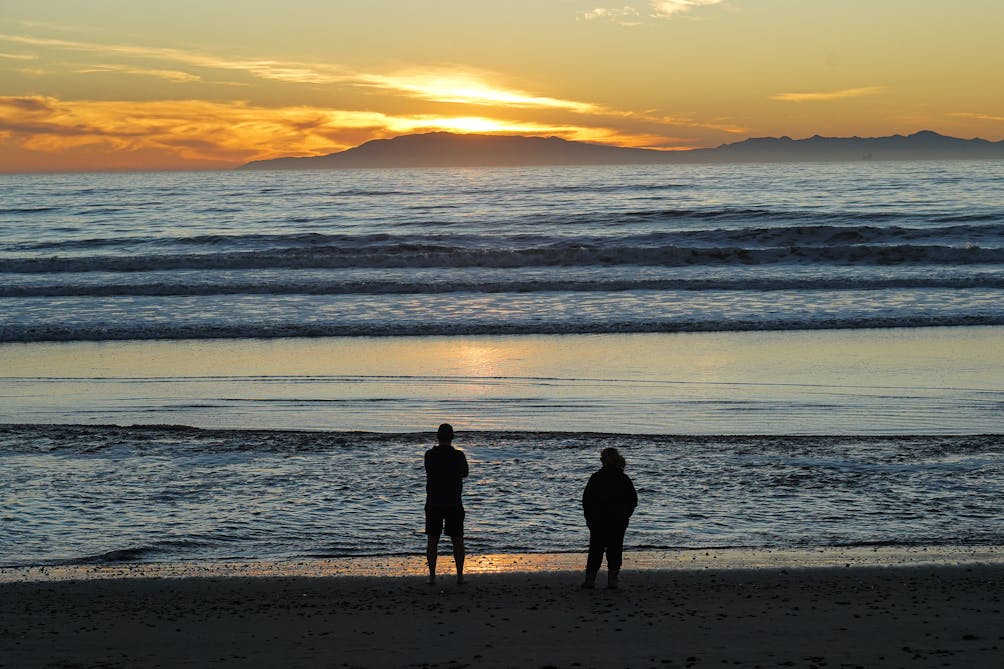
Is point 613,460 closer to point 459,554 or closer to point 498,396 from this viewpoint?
point 459,554

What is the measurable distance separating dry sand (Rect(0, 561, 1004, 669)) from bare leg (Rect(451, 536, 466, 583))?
18 centimetres

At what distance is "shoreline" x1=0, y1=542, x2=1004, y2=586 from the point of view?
8820 mm

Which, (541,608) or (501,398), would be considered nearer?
(541,608)

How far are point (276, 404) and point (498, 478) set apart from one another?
216 inches

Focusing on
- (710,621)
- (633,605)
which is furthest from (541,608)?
(710,621)

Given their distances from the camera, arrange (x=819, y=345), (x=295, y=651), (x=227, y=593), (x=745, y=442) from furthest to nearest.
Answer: (x=819, y=345) < (x=745, y=442) < (x=227, y=593) < (x=295, y=651)

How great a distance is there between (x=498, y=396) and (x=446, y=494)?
7.47 meters

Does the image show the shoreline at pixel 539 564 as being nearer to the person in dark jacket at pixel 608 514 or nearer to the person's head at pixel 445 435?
the person in dark jacket at pixel 608 514

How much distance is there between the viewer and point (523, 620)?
7.62m

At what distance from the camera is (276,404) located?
52.5ft

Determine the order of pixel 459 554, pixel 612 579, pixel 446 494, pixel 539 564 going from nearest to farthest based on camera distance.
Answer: pixel 612 579 → pixel 459 554 → pixel 446 494 → pixel 539 564

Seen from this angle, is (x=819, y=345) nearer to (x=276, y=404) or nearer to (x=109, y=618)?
(x=276, y=404)

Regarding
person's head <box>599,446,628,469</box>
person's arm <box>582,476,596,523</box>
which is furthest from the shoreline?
person's head <box>599,446,628,469</box>

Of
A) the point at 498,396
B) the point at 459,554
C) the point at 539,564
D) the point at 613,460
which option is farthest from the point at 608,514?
the point at 498,396
